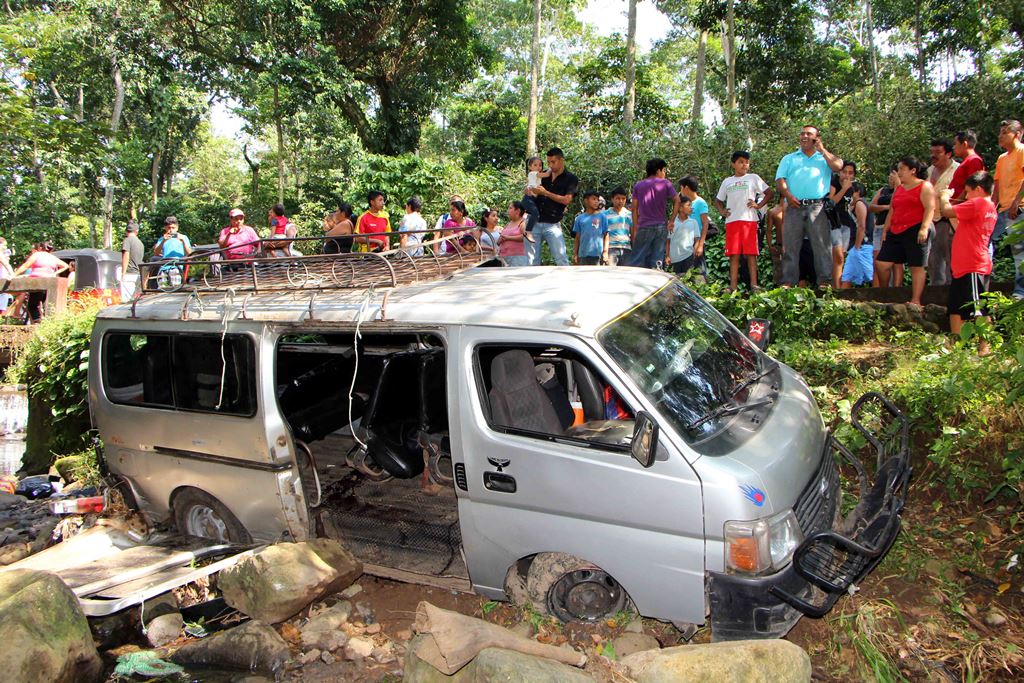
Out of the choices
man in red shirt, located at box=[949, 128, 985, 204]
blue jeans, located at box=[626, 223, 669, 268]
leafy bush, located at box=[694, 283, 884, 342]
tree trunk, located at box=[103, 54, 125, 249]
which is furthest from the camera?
tree trunk, located at box=[103, 54, 125, 249]

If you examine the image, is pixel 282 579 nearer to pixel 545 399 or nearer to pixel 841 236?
pixel 545 399

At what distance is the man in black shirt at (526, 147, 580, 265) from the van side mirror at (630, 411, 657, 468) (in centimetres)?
553

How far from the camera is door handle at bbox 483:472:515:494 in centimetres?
389

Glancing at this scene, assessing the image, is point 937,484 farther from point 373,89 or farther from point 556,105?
point 556,105

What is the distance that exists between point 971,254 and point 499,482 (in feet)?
15.6

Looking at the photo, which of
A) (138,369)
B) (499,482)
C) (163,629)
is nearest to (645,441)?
(499,482)

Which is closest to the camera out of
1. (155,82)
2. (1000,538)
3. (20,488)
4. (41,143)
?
(1000,538)

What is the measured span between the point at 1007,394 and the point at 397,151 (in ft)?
68.1

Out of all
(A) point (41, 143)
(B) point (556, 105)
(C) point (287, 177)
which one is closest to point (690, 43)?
(B) point (556, 105)

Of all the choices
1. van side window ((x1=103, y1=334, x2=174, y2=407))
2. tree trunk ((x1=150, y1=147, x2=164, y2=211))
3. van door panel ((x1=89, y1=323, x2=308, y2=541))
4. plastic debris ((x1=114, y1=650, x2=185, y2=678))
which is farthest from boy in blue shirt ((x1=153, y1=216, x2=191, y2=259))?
tree trunk ((x1=150, y1=147, x2=164, y2=211))

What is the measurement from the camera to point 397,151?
23.3 meters

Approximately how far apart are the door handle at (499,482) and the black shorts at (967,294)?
4475mm

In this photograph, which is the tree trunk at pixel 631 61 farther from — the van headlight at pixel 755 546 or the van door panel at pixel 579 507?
the van headlight at pixel 755 546

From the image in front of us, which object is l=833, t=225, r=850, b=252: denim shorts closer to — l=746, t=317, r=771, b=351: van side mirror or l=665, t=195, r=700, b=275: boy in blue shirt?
l=665, t=195, r=700, b=275: boy in blue shirt
